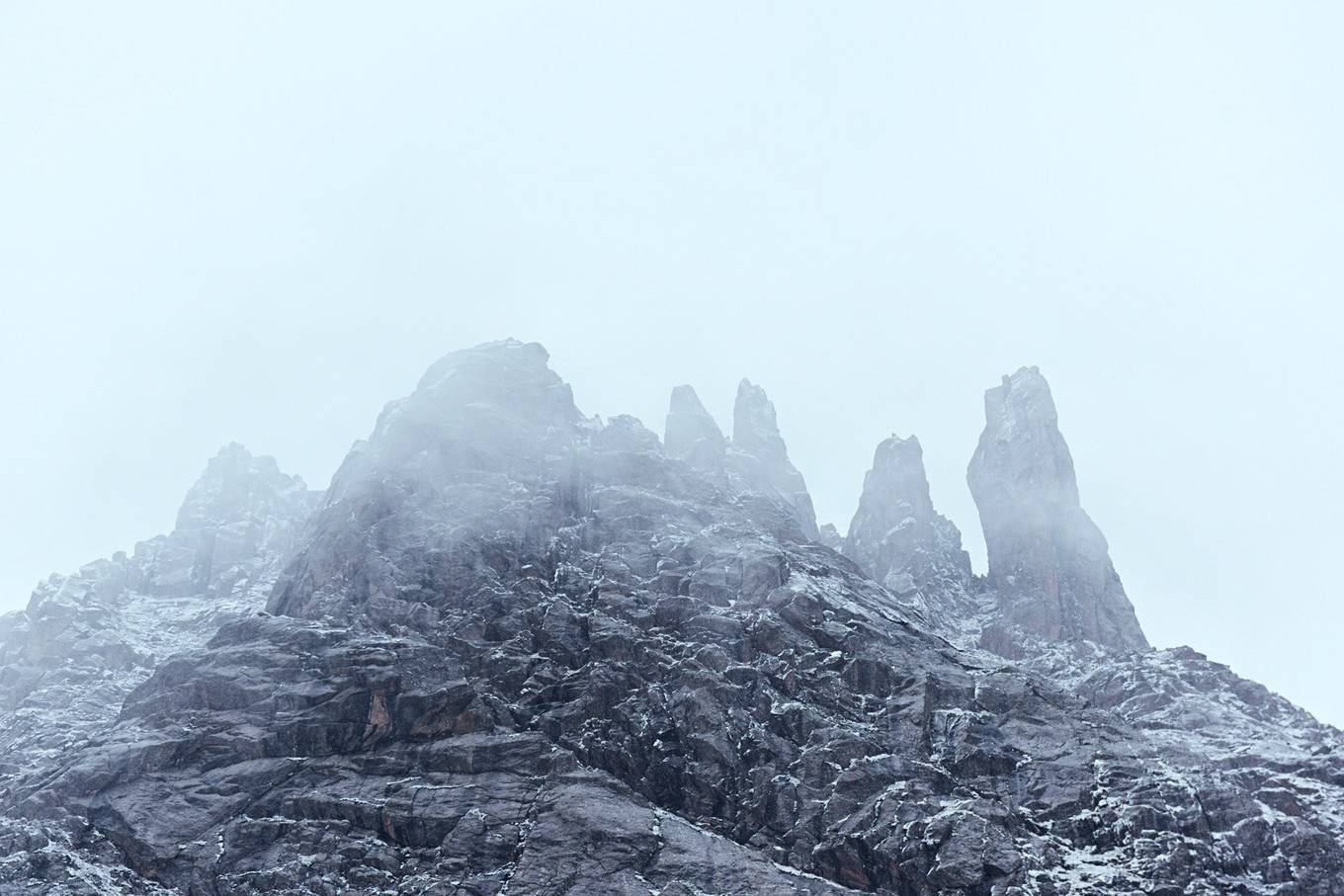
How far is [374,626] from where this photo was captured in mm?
153125

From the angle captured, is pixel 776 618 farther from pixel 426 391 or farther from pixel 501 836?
pixel 426 391

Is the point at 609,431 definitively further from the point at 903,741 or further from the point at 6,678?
the point at 6,678

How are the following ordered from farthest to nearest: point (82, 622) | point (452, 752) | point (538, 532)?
point (82, 622), point (538, 532), point (452, 752)

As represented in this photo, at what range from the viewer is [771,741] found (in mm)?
138375

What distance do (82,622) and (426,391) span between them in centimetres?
5796

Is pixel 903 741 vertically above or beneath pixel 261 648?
above

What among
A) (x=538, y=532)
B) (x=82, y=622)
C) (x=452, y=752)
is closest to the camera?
(x=452, y=752)

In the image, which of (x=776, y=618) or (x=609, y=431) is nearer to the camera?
(x=776, y=618)

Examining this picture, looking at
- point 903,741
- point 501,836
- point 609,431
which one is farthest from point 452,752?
point 609,431

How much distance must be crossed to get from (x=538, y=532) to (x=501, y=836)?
51.2 meters

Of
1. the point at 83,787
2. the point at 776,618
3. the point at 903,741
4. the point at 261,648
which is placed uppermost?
the point at 776,618

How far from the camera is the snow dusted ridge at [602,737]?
405 ft

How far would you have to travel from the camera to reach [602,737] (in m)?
138

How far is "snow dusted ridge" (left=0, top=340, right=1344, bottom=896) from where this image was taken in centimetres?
12344
